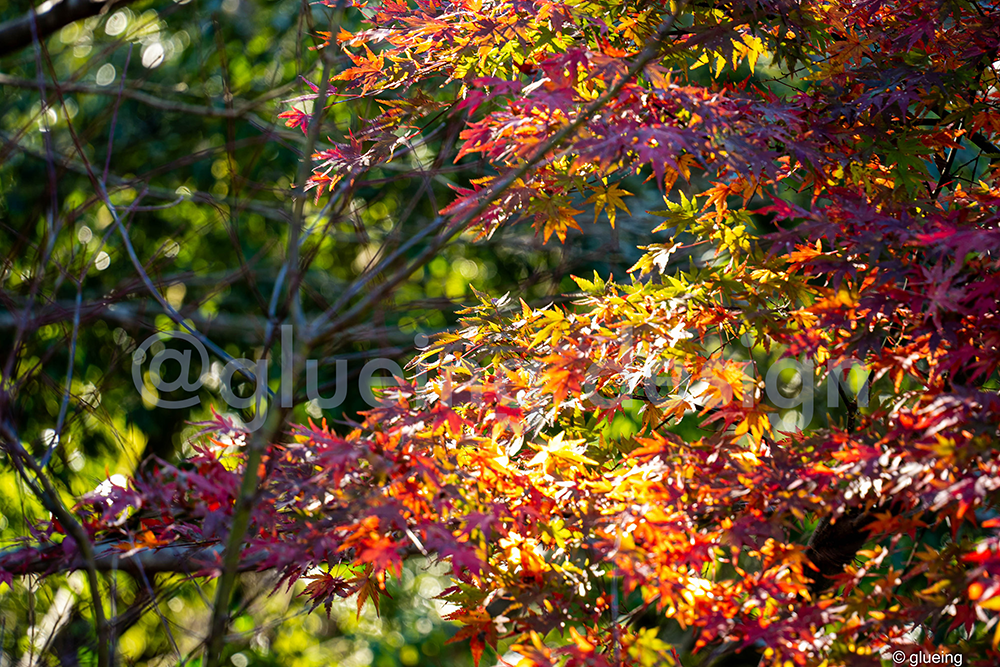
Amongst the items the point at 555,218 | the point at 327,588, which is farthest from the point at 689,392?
the point at 327,588

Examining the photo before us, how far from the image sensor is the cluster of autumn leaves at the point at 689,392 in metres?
1.13

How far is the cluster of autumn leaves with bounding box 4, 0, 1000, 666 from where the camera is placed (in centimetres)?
113

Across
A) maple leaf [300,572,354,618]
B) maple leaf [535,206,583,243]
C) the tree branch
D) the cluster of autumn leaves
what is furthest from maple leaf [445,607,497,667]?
the tree branch

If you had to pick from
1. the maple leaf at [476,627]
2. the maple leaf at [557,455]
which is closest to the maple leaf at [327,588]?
the maple leaf at [476,627]

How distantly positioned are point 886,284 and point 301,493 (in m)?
1.03

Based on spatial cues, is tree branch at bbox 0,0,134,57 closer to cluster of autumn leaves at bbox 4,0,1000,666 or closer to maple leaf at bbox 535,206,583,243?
cluster of autumn leaves at bbox 4,0,1000,666

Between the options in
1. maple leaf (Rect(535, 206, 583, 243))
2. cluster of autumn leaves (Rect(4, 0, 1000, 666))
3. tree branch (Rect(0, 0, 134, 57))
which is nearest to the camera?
cluster of autumn leaves (Rect(4, 0, 1000, 666))

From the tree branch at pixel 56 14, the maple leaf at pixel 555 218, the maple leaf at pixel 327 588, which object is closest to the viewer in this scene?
the maple leaf at pixel 327 588

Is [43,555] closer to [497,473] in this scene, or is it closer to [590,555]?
[497,473]

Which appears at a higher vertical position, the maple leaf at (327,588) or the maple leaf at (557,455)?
the maple leaf at (557,455)

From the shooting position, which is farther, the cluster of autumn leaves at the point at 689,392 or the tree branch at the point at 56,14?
the tree branch at the point at 56,14

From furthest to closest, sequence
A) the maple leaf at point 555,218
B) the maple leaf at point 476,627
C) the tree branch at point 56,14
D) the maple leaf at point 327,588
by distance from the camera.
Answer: the tree branch at point 56,14
the maple leaf at point 555,218
the maple leaf at point 327,588
the maple leaf at point 476,627

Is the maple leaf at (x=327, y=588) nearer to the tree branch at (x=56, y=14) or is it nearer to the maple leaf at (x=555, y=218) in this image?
the maple leaf at (x=555, y=218)

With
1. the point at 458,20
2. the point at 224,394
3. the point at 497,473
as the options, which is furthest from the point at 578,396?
the point at 224,394
